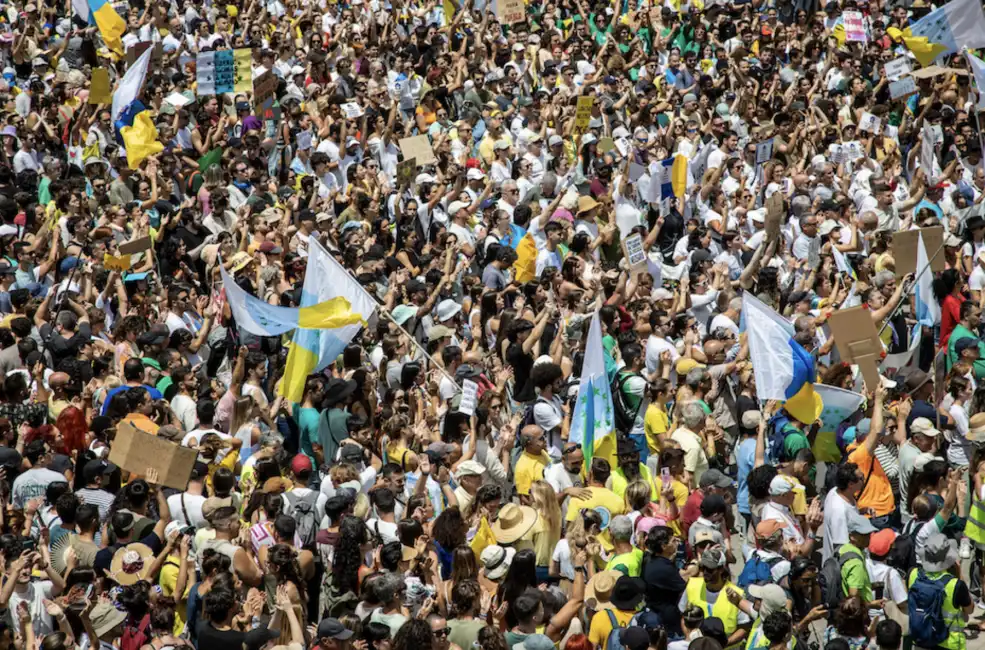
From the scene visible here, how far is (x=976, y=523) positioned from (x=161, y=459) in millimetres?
5609

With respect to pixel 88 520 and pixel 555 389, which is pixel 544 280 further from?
pixel 88 520

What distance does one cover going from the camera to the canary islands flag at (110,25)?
68.2 feet

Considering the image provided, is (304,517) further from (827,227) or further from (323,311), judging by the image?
(827,227)

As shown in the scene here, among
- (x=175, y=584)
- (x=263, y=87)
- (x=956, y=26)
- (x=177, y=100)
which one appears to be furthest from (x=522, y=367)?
(x=956, y=26)

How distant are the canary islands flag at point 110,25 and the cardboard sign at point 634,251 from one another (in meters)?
10.3

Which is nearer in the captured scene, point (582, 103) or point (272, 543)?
point (272, 543)

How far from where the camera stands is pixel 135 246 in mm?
13969

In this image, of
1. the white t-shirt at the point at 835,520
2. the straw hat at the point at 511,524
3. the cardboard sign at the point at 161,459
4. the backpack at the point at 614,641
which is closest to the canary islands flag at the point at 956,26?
the white t-shirt at the point at 835,520

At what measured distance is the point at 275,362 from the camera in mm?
13070

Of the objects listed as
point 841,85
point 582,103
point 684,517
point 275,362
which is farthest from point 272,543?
point 841,85

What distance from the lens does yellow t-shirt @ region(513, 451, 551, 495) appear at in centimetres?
1041

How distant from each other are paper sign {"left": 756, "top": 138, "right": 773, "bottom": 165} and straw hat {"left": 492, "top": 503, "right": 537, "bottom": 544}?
28.8ft

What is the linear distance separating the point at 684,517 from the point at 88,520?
4.00 meters

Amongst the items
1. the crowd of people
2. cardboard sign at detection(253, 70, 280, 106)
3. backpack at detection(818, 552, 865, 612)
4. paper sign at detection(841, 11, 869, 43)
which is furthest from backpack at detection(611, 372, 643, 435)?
paper sign at detection(841, 11, 869, 43)
